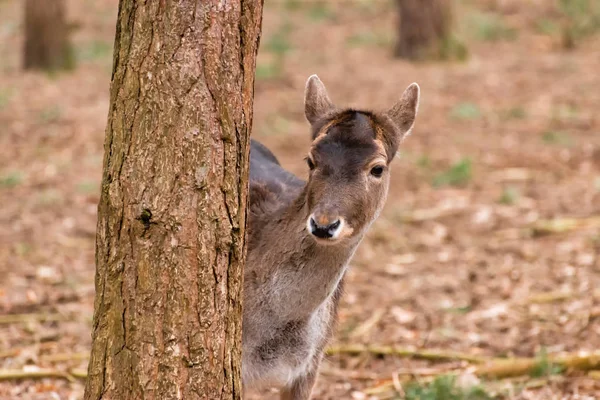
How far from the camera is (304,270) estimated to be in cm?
451

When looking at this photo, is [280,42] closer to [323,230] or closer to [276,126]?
[276,126]

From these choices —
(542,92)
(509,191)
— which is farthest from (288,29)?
(509,191)

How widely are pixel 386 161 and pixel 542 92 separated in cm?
892

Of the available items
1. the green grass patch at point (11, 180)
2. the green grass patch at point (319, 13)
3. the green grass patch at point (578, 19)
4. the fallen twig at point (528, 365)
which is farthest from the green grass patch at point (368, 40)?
the fallen twig at point (528, 365)

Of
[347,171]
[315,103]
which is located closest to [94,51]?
[315,103]

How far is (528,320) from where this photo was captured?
668 cm

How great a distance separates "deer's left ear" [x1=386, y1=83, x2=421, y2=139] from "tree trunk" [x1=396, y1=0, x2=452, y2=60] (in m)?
9.85

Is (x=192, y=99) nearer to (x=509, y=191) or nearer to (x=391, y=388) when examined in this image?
(x=391, y=388)

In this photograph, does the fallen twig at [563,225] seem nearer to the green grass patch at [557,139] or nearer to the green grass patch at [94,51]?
the green grass patch at [557,139]

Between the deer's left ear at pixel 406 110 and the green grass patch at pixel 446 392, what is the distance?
1.40 m

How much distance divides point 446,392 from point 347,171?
1549 mm

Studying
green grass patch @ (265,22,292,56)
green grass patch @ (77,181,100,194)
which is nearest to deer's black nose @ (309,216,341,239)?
green grass patch @ (77,181,100,194)

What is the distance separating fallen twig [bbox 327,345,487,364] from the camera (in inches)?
239

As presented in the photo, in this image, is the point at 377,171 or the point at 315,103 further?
the point at 315,103
